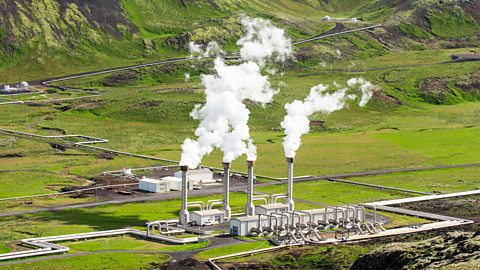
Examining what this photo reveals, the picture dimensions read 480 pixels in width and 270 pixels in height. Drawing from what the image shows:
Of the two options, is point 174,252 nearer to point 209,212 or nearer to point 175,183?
point 209,212

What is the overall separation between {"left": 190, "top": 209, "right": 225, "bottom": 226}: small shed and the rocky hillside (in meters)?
35.6

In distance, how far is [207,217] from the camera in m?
137

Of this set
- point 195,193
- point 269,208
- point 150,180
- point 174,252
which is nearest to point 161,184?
point 150,180

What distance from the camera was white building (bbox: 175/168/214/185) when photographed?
168875 millimetres

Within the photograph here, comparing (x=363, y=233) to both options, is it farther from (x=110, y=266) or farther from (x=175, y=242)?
(x=110, y=266)

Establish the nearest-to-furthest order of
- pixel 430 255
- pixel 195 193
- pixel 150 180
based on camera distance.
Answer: pixel 430 255, pixel 195 193, pixel 150 180

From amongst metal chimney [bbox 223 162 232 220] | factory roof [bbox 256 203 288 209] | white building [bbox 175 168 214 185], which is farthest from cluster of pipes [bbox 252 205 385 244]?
white building [bbox 175 168 214 185]

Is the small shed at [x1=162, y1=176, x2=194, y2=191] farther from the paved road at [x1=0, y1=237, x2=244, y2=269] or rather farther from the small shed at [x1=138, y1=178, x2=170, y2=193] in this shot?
the paved road at [x1=0, y1=237, x2=244, y2=269]

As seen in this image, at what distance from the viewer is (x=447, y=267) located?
8969cm

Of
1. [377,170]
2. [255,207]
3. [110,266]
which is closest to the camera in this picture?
[110,266]

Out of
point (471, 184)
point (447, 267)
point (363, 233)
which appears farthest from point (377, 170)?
point (447, 267)

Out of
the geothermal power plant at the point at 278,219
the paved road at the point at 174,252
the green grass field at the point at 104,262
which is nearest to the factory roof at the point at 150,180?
the geothermal power plant at the point at 278,219

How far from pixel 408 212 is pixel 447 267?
59286 mm

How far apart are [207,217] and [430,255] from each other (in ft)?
148
